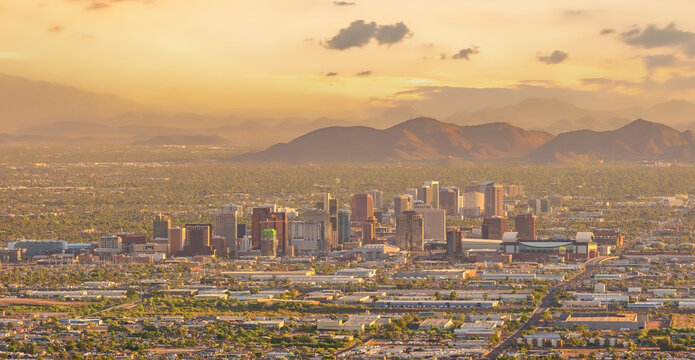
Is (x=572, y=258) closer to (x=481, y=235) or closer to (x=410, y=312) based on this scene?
(x=481, y=235)

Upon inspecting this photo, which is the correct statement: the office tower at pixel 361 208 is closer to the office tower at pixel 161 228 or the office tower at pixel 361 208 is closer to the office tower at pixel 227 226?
the office tower at pixel 227 226

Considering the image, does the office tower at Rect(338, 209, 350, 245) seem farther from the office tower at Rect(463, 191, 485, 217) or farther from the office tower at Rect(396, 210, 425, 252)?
the office tower at Rect(463, 191, 485, 217)

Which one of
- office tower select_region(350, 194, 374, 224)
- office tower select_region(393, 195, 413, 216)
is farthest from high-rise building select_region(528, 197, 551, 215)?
office tower select_region(350, 194, 374, 224)

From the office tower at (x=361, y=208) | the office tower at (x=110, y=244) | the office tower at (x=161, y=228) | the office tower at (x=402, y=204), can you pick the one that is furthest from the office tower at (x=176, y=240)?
the office tower at (x=402, y=204)

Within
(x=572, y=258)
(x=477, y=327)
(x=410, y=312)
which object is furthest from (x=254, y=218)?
(x=477, y=327)

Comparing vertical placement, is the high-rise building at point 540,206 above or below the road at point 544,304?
above

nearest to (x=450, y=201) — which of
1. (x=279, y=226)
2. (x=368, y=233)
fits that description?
(x=368, y=233)
